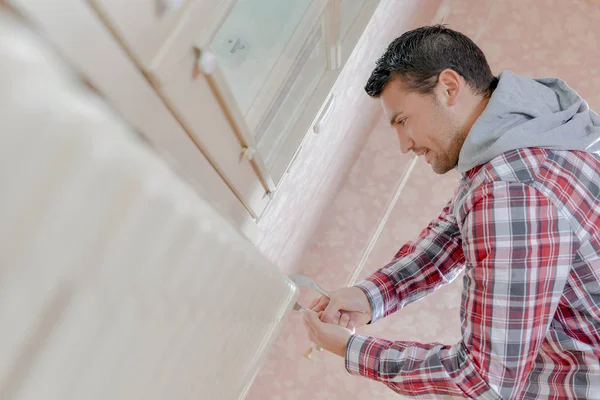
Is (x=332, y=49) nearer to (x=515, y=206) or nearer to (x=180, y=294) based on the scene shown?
(x=515, y=206)

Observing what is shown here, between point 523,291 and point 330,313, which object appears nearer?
point 523,291

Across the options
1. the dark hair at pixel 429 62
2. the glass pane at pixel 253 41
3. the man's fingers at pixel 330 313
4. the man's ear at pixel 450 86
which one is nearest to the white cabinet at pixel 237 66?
the glass pane at pixel 253 41

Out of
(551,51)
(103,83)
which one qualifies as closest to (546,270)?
(103,83)

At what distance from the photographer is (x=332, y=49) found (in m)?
1.03

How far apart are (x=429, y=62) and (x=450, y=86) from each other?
67mm

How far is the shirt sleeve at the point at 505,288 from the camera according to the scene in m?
0.82

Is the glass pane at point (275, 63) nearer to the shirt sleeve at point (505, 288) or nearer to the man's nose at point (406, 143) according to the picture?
the man's nose at point (406, 143)

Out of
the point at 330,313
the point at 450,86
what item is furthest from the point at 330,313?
the point at 450,86

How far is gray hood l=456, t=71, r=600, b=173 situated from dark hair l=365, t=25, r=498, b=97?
0.07 m

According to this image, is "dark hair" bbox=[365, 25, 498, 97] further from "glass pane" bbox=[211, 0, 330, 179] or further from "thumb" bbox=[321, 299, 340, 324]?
"thumb" bbox=[321, 299, 340, 324]

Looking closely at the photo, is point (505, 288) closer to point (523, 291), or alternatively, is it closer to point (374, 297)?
point (523, 291)

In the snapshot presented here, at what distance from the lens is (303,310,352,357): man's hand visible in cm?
106

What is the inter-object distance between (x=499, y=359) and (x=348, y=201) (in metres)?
1.06

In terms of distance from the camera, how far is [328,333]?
1.07 m
